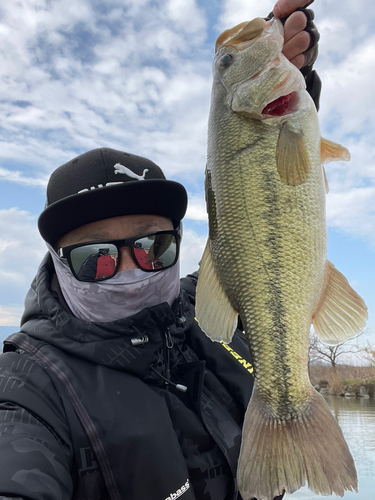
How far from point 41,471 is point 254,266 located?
1107mm

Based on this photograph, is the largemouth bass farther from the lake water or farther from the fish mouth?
the lake water

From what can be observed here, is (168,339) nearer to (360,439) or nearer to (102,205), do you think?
(102,205)

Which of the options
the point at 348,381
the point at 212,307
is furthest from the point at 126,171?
the point at 348,381

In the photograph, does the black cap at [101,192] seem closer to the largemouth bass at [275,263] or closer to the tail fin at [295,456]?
the largemouth bass at [275,263]

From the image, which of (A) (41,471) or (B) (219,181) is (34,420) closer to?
(A) (41,471)

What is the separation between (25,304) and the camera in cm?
229

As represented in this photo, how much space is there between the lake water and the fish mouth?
3054 millimetres

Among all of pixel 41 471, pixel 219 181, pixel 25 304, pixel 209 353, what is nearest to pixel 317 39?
pixel 219 181

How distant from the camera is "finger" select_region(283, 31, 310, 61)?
1.91 metres

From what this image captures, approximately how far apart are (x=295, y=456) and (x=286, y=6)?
6.25 ft

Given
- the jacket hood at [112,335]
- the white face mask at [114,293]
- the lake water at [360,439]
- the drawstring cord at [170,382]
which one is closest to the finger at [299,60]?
the white face mask at [114,293]

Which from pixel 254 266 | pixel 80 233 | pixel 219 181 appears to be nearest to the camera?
pixel 254 266

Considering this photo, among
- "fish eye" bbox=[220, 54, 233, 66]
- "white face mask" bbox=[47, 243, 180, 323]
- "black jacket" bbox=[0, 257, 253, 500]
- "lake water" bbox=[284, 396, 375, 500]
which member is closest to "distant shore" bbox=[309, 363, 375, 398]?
"lake water" bbox=[284, 396, 375, 500]

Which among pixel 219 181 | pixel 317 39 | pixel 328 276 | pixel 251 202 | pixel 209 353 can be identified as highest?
pixel 317 39
